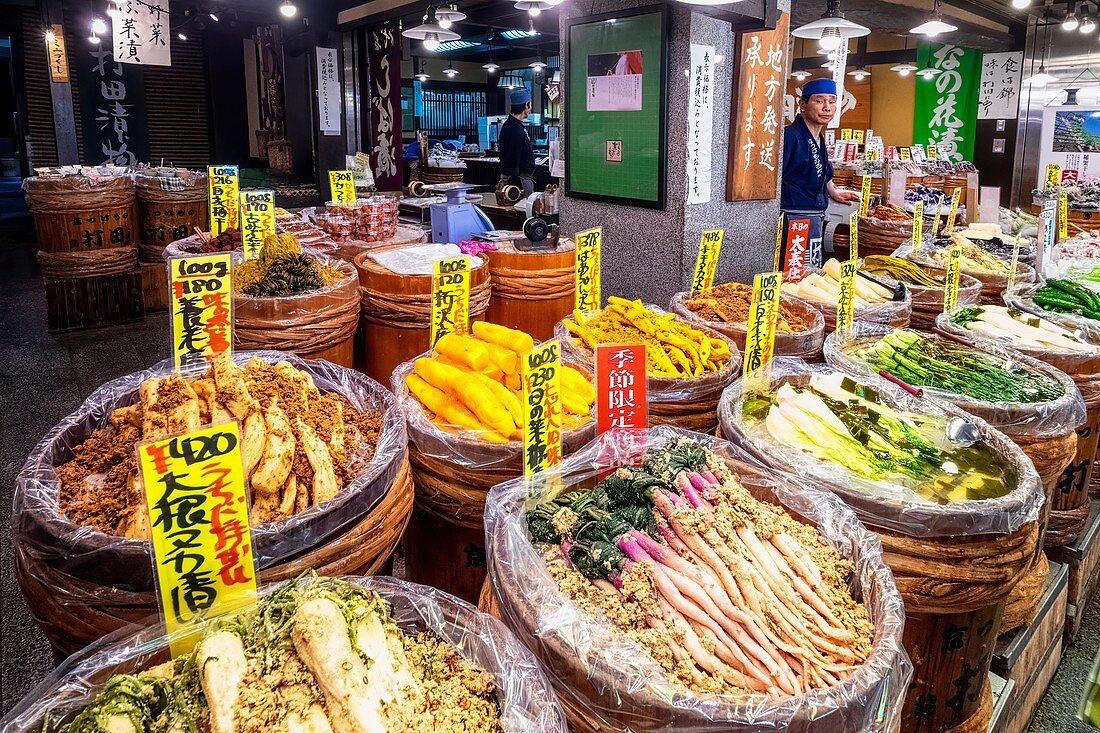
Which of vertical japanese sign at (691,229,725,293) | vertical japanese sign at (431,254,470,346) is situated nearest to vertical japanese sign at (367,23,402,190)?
vertical japanese sign at (691,229,725,293)

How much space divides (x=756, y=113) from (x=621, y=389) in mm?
3518

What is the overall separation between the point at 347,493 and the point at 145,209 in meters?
A: 6.70

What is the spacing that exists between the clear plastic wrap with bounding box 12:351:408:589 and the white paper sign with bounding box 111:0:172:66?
6956mm

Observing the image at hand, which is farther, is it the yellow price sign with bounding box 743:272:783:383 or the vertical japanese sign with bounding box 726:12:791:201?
the vertical japanese sign with bounding box 726:12:791:201

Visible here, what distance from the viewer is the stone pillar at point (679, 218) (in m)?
4.52

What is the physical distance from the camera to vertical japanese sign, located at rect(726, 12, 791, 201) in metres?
4.72

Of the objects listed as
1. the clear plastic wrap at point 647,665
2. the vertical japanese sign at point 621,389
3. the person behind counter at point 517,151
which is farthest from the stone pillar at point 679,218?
the person behind counter at point 517,151

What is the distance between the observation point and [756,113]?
480 cm

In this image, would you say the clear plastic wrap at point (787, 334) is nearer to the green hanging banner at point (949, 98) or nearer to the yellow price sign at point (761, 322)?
the yellow price sign at point (761, 322)

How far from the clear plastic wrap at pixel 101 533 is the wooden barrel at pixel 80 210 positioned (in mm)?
5320

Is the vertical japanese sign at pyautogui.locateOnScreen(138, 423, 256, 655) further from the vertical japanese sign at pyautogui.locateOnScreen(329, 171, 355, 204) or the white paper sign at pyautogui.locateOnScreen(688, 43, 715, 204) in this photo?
the vertical japanese sign at pyautogui.locateOnScreen(329, 171, 355, 204)

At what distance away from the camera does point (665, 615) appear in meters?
1.43

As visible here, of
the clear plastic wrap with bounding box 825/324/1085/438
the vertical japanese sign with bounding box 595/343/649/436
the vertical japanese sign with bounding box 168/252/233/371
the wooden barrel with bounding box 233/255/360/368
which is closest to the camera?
the vertical japanese sign with bounding box 595/343/649/436

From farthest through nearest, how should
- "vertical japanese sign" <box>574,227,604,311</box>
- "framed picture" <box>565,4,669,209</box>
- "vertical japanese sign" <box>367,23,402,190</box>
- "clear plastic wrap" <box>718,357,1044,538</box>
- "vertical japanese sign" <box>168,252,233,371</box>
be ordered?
"vertical japanese sign" <box>367,23,402,190</box> → "framed picture" <box>565,4,669,209</box> → "vertical japanese sign" <box>574,227,604,311</box> → "vertical japanese sign" <box>168,252,233,371</box> → "clear plastic wrap" <box>718,357,1044,538</box>
